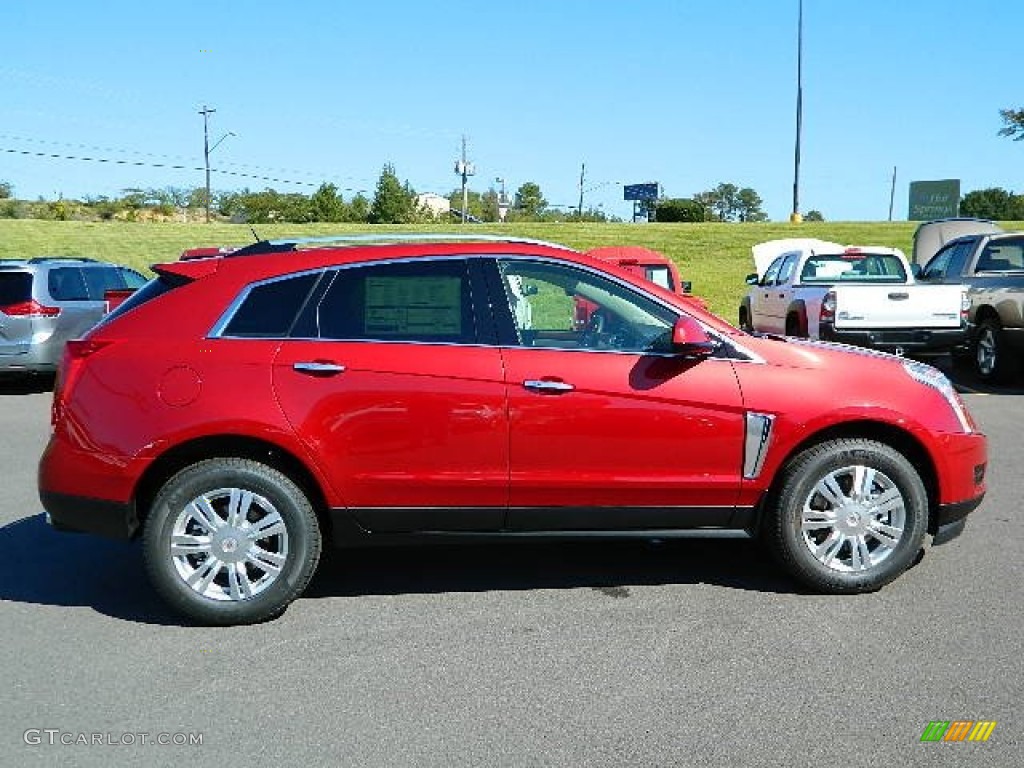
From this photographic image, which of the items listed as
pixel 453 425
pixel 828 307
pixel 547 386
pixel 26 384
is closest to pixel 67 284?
pixel 26 384

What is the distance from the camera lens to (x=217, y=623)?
14.8 ft

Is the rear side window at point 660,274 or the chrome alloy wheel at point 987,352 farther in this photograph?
the chrome alloy wheel at point 987,352

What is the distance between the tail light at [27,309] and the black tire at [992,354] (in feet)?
37.7

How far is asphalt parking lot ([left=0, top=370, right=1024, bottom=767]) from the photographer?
3.41 m

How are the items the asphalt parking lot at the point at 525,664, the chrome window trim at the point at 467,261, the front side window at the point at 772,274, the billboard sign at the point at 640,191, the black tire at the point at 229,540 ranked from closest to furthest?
the asphalt parking lot at the point at 525,664
the black tire at the point at 229,540
the chrome window trim at the point at 467,261
the front side window at the point at 772,274
the billboard sign at the point at 640,191

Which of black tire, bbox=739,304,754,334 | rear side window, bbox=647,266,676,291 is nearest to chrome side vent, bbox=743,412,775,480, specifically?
rear side window, bbox=647,266,676,291

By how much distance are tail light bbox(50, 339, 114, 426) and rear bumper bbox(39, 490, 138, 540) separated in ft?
1.21

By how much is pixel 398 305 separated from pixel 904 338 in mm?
8485

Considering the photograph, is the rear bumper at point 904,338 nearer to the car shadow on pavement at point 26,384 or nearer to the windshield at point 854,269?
the windshield at point 854,269

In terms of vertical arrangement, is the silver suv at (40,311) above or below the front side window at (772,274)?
below

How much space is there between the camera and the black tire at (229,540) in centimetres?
444

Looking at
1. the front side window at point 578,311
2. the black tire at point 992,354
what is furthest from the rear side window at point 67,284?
the black tire at point 992,354

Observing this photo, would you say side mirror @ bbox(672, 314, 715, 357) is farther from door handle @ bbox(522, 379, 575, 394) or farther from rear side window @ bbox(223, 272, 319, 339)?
rear side window @ bbox(223, 272, 319, 339)

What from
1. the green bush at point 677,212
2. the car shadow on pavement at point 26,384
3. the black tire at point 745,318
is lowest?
the car shadow on pavement at point 26,384
